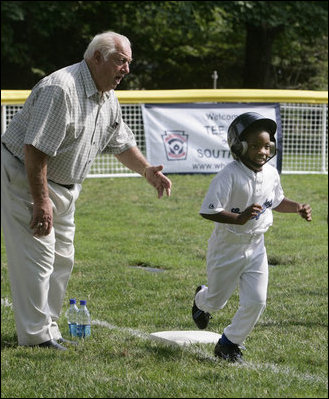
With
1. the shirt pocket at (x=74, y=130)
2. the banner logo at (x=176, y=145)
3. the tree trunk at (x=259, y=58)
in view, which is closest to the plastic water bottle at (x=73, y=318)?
the shirt pocket at (x=74, y=130)

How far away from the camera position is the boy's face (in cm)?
535

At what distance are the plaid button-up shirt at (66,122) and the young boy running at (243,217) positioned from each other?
35.5 inches


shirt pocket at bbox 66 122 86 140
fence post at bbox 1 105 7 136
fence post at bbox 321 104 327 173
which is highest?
shirt pocket at bbox 66 122 86 140

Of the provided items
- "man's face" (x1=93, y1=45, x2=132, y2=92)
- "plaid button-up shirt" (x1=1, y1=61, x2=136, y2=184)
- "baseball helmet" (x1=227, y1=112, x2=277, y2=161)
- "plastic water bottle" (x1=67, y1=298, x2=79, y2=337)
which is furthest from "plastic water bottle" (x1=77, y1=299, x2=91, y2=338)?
"baseball helmet" (x1=227, y1=112, x2=277, y2=161)

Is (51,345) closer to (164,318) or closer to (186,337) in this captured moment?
(186,337)

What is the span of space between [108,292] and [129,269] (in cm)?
110

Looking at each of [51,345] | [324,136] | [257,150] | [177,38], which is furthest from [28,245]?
[177,38]

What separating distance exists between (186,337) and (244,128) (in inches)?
68.5

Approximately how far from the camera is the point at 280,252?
10.2 m

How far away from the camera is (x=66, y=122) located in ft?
18.4

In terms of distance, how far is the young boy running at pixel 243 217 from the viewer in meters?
5.38

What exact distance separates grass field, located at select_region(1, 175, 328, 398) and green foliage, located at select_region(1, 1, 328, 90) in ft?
45.3

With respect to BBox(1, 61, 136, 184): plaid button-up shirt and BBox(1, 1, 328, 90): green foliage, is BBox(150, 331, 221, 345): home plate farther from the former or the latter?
BBox(1, 1, 328, 90): green foliage

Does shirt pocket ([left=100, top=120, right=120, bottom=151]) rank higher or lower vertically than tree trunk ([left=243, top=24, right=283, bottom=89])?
higher
